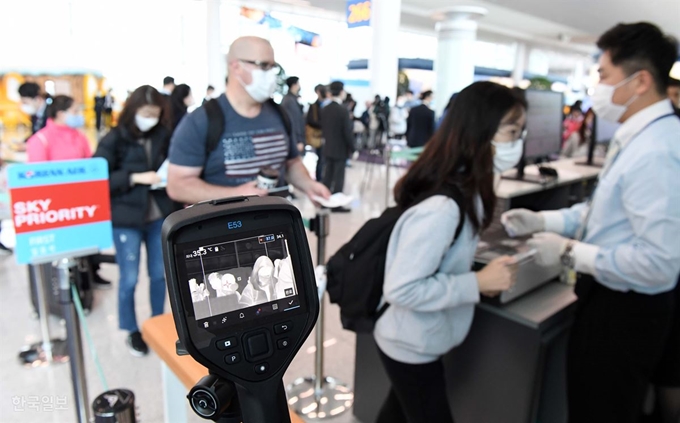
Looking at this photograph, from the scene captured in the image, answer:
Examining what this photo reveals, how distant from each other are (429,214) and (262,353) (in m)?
0.78

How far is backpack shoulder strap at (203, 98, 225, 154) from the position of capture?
5.87ft

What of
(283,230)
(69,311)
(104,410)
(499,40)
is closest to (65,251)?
(69,311)

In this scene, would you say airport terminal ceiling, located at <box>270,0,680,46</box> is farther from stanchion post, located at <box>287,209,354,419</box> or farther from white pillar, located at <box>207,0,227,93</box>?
stanchion post, located at <box>287,209,354,419</box>

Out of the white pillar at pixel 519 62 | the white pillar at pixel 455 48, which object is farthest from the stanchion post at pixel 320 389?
the white pillar at pixel 519 62

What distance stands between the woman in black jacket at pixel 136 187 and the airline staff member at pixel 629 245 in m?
1.92

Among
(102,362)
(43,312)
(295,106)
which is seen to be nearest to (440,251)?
(102,362)

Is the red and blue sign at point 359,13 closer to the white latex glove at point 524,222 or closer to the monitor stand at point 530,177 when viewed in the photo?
the monitor stand at point 530,177

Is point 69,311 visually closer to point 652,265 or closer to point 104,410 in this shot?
point 104,410

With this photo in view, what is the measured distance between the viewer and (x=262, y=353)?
1.64ft

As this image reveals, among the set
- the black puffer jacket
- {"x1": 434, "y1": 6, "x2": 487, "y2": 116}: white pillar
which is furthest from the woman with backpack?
{"x1": 434, "y1": 6, "x2": 487, "y2": 116}: white pillar

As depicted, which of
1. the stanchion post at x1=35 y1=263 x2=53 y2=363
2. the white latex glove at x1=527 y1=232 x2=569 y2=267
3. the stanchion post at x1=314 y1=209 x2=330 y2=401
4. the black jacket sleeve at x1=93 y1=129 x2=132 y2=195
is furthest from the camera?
the stanchion post at x1=35 y1=263 x2=53 y2=363

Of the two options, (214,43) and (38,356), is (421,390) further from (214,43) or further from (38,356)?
(214,43)

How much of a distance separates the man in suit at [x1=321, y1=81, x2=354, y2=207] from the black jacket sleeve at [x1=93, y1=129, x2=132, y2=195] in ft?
11.2

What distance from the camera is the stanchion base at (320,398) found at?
84.9 inches
